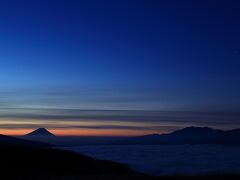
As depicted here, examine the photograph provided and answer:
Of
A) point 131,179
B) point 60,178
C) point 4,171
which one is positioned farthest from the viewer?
point 4,171

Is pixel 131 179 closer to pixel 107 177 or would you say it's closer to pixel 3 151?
pixel 107 177

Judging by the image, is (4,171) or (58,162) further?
(58,162)

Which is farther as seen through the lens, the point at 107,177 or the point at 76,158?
the point at 76,158

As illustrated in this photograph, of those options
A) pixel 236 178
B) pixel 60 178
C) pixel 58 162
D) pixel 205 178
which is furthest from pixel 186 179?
pixel 58 162

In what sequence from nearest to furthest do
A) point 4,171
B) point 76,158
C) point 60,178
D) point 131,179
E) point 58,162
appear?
point 131,179, point 60,178, point 4,171, point 58,162, point 76,158

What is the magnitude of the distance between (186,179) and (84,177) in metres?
10.2

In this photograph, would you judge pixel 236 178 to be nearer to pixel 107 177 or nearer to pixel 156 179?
pixel 156 179

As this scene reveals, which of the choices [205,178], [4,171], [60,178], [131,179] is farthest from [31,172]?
[205,178]

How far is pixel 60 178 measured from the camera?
48.4 meters

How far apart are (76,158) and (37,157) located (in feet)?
33.5

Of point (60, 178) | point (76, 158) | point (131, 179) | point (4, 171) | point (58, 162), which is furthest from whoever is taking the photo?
point (76, 158)

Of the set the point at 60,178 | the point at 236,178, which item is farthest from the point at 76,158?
the point at 236,178

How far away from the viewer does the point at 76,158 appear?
3413 inches

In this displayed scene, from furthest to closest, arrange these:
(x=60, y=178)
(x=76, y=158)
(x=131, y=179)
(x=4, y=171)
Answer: (x=76, y=158) → (x=4, y=171) → (x=60, y=178) → (x=131, y=179)
